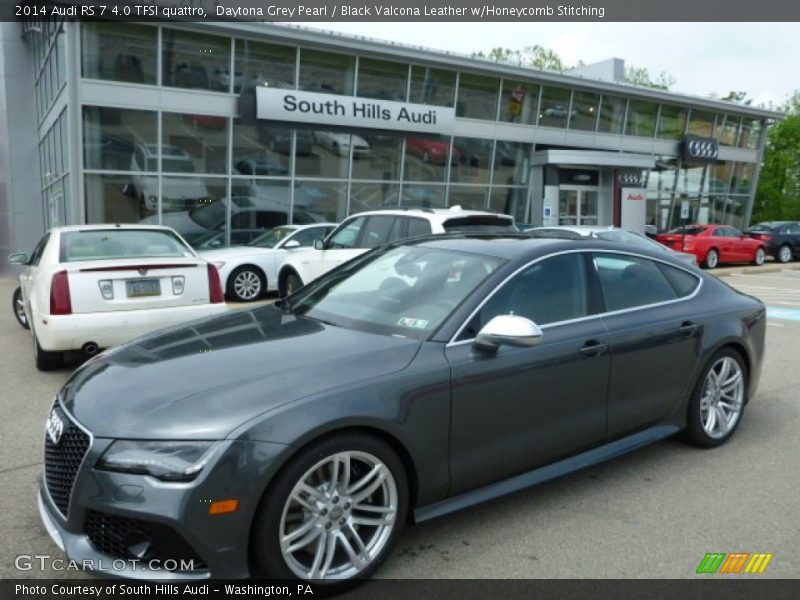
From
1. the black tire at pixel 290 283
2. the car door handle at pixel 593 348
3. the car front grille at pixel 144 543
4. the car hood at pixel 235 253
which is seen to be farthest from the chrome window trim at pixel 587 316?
the car hood at pixel 235 253

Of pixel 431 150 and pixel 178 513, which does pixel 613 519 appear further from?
pixel 431 150

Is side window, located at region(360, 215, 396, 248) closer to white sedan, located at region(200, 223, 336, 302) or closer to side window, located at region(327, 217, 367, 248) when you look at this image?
side window, located at region(327, 217, 367, 248)

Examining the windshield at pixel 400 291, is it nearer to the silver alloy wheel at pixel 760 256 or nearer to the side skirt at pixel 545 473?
the side skirt at pixel 545 473

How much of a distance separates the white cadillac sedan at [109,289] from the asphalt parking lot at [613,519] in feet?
3.58

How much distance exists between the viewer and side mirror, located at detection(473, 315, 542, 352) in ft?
10.2

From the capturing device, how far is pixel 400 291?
373cm

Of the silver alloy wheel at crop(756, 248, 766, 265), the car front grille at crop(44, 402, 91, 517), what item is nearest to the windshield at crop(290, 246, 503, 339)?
the car front grille at crop(44, 402, 91, 517)

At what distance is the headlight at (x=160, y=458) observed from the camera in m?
2.46

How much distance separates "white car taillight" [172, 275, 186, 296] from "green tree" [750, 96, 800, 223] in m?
51.9

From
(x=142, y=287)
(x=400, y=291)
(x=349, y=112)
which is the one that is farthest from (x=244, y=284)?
(x=400, y=291)

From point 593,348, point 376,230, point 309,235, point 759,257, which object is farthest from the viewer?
point 759,257

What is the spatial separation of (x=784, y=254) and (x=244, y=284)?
Answer: 68.7 feet

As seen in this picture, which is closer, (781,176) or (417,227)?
(417,227)

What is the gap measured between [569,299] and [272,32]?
1639 centimetres
